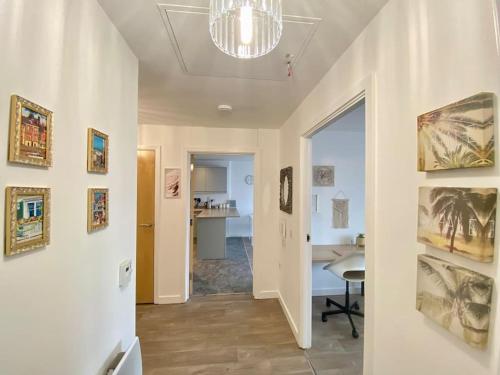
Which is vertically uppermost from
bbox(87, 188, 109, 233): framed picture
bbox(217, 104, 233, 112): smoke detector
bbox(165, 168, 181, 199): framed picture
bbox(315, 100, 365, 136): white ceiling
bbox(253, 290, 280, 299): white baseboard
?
bbox(315, 100, 365, 136): white ceiling

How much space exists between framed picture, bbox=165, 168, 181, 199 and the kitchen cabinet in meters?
3.46

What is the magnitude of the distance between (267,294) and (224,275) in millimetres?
1071

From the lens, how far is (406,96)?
931 mm

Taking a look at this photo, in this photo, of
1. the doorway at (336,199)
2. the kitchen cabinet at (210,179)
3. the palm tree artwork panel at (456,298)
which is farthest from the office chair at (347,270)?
the kitchen cabinet at (210,179)

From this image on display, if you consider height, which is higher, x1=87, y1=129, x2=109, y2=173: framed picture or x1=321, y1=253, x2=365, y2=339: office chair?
x1=87, y1=129, x2=109, y2=173: framed picture

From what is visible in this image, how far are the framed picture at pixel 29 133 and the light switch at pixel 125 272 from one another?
0.77 meters

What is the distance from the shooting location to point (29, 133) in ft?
2.30

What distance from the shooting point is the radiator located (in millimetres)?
1151

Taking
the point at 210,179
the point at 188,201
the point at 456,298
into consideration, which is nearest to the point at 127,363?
the point at 456,298

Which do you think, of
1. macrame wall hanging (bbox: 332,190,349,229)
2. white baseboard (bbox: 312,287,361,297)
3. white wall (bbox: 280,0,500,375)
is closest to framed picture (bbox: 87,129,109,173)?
white wall (bbox: 280,0,500,375)

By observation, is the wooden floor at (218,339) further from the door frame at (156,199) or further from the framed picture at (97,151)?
the framed picture at (97,151)

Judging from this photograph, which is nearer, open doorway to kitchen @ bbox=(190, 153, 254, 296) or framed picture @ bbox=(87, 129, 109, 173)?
Answer: framed picture @ bbox=(87, 129, 109, 173)

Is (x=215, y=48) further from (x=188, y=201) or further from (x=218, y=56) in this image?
(x=188, y=201)

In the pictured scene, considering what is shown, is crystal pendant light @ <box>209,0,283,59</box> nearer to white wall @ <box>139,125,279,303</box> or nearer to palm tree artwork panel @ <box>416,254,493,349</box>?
palm tree artwork panel @ <box>416,254,493,349</box>
